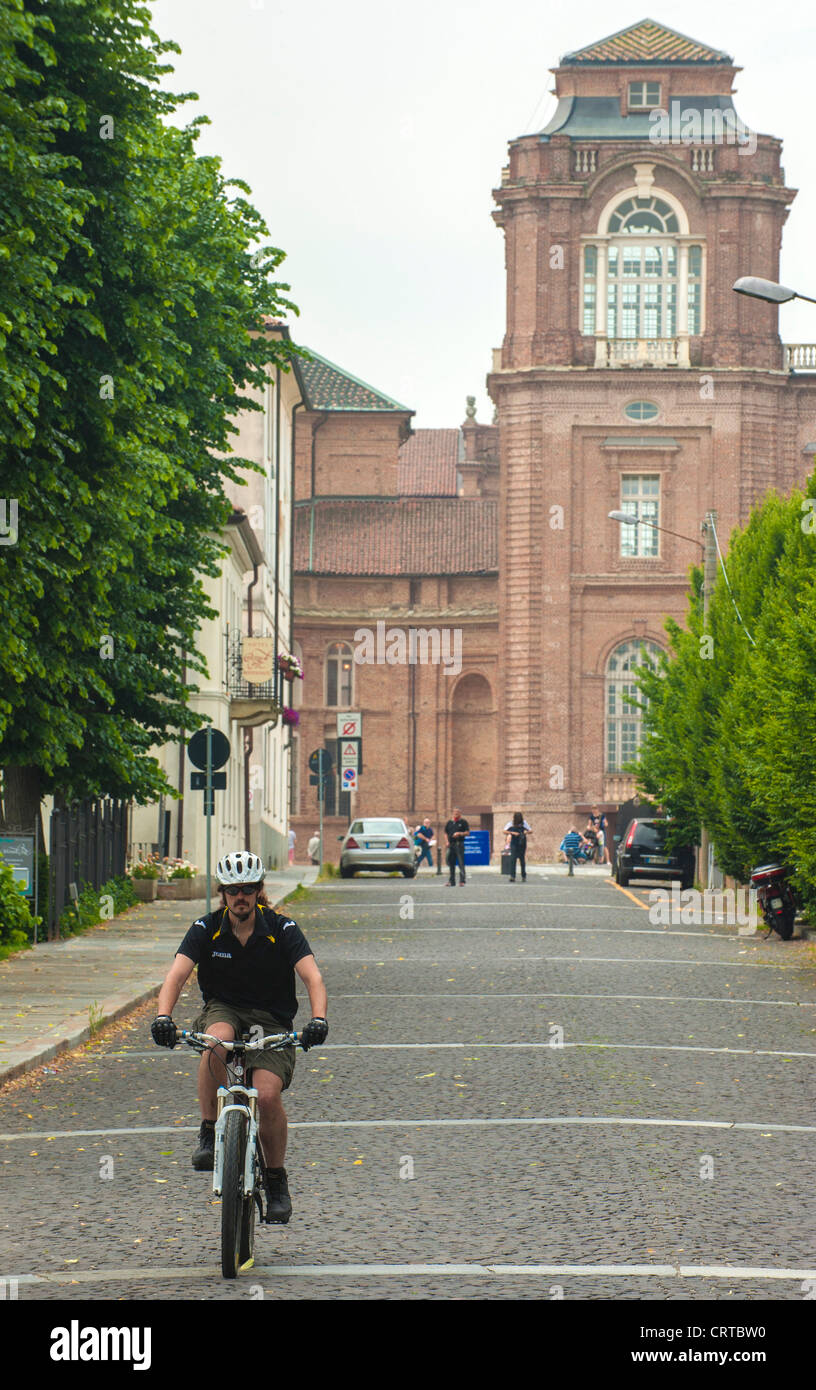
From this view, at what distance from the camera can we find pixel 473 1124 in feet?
37.2

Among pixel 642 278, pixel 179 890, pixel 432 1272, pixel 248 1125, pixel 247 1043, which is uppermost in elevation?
pixel 642 278

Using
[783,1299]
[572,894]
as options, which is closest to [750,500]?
[572,894]

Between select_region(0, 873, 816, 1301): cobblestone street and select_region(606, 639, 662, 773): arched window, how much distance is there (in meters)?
53.3

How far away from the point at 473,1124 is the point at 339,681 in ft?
253

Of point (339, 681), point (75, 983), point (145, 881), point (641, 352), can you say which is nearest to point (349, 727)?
point (145, 881)

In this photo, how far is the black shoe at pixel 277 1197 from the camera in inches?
314

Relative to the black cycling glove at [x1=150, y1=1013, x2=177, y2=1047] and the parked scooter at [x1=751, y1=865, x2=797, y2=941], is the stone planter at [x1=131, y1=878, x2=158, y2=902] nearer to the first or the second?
the parked scooter at [x1=751, y1=865, x2=797, y2=941]

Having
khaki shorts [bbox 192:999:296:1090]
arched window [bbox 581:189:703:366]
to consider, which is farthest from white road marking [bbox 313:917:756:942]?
arched window [bbox 581:189:703:366]

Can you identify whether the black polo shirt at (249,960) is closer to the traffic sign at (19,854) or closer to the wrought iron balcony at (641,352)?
the traffic sign at (19,854)

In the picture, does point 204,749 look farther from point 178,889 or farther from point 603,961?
point 178,889

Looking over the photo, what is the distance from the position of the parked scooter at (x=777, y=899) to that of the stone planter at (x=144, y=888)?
1117 cm

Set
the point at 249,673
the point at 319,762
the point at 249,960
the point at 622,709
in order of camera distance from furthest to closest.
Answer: the point at 622,709 < the point at 319,762 < the point at 249,673 < the point at 249,960
